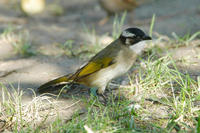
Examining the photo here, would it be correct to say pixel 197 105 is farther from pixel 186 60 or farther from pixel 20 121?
pixel 20 121

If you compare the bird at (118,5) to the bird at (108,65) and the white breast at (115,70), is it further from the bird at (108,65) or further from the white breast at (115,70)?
the white breast at (115,70)

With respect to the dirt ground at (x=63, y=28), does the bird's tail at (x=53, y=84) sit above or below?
below

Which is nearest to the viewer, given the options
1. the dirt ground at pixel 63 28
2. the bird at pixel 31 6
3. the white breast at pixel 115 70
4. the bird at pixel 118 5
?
the white breast at pixel 115 70

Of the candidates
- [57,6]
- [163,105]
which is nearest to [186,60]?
[163,105]

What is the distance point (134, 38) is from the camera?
155 inches

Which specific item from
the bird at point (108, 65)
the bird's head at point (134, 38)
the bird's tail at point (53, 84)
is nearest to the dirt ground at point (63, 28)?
the bird's tail at point (53, 84)

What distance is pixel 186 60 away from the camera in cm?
457

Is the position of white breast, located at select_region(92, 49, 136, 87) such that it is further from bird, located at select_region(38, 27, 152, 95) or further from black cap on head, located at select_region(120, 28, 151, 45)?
black cap on head, located at select_region(120, 28, 151, 45)

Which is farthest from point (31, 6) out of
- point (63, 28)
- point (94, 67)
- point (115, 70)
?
point (115, 70)

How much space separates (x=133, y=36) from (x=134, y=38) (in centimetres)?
3

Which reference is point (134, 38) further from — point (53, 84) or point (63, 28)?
point (63, 28)

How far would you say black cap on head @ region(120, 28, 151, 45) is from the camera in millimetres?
3884

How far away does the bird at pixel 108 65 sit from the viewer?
12.5 ft

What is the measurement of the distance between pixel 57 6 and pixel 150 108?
7362 mm
